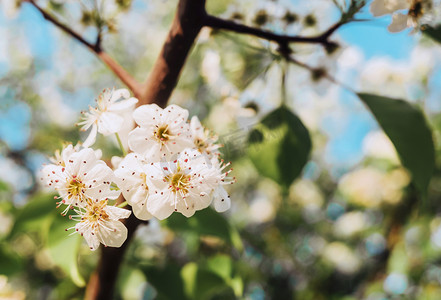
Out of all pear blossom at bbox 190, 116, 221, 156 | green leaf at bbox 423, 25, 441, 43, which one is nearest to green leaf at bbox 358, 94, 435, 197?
green leaf at bbox 423, 25, 441, 43

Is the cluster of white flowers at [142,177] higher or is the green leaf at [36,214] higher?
the cluster of white flowers at [142,177]

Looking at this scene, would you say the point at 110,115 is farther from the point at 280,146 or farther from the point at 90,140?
the point at 280,146

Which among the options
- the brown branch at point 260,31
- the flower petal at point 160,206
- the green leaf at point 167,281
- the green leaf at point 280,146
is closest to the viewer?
the flower petal at point 160,206

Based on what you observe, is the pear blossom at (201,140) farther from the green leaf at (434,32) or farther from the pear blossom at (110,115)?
the green leaf at (434,32)

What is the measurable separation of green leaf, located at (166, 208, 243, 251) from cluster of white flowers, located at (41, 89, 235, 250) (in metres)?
0.26

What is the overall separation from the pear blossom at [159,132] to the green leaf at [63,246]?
0.78 ft

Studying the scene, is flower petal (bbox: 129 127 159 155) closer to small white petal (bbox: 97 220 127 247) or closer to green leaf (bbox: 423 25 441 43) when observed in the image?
small white petal (bbox: 97 220 127 247)

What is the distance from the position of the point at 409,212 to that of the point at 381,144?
0.28 meters

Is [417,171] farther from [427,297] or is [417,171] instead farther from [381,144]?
[381,144]

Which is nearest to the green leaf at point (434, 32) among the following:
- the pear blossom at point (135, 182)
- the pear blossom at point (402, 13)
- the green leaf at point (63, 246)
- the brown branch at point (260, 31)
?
the pear blossom at point (402, 13)

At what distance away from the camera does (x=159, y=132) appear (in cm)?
41

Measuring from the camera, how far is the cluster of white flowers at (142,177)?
385mm

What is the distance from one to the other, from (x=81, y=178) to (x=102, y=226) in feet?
0.17

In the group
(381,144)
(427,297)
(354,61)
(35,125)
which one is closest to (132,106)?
(354,61)
